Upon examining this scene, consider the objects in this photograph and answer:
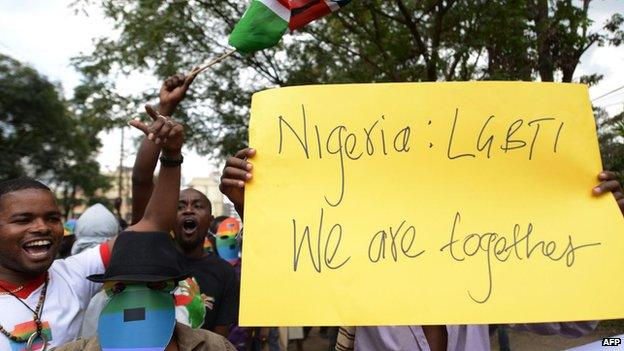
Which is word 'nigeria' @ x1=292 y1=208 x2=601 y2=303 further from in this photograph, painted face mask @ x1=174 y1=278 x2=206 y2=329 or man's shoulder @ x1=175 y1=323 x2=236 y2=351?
painted face mask @ x1=174 y1=278 x2=206 y2=329

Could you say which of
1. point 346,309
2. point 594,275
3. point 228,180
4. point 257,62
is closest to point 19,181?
point 228,180

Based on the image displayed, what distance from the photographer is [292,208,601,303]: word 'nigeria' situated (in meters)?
1.76

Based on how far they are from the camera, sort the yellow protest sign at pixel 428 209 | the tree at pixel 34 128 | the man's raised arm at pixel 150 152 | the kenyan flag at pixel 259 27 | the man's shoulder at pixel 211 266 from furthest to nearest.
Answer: the tree at pixel 34 128
the man's shoulder at pixel 211 266
the kenyan flag at pixel 259 27
the man's raised arm at pixel 150 152
the yellow protest sign at pixel 428 209

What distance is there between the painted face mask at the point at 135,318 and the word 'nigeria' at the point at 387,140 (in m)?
0.68

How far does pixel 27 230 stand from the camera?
2.09 meters

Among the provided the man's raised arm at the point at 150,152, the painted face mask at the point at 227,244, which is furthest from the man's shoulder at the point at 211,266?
the painted face mask at the point at 227,244

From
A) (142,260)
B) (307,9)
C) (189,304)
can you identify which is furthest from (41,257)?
(307,9)

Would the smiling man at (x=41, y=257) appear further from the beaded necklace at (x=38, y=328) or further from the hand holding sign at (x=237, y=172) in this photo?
the hand holding sign at (x=237, y=172)

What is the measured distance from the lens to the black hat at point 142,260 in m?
1.94

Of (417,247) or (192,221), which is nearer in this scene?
(417,247)

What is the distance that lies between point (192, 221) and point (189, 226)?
6 centimetres

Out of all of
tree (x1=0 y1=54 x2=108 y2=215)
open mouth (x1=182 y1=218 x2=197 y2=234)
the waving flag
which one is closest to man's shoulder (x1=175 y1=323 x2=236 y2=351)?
the waving flag

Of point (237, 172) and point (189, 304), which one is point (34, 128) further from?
point (237, 172)

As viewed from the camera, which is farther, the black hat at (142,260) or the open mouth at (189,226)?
the open mouth at (189,226)
